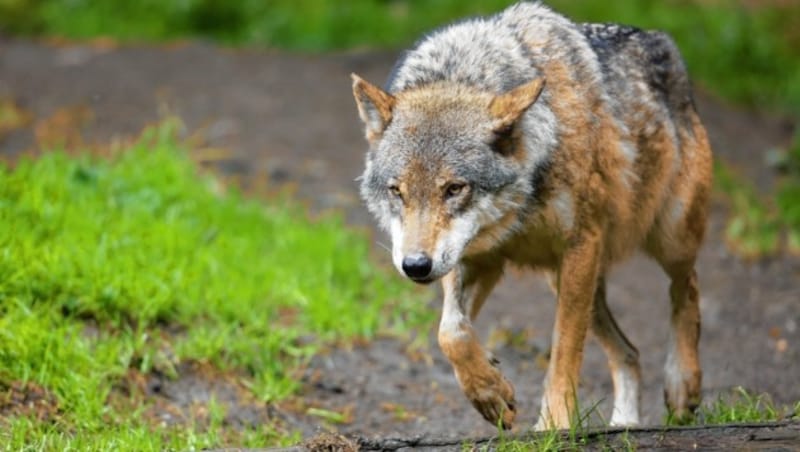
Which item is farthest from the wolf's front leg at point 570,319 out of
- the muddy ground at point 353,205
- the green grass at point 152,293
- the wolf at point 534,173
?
the green grass at point 152,293

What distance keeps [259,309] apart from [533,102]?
9.15 feet

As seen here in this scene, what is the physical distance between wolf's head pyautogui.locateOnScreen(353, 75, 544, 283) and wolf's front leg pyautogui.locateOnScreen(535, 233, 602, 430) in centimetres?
46

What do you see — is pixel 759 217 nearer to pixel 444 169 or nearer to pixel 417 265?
pixel 444 169

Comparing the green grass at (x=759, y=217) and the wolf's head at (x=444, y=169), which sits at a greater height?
the wolf's head at (x=444, y=169)

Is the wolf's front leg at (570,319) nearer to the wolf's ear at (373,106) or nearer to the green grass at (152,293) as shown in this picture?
the wolf's ear at (373,106)

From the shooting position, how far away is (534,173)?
18.5 feet

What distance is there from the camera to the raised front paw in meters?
5.64

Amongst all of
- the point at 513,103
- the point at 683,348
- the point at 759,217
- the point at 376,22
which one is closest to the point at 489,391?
the point at 513,103

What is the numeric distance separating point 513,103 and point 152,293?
265cm

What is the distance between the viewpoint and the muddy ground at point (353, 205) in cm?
714

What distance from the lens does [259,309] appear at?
7.64 meters

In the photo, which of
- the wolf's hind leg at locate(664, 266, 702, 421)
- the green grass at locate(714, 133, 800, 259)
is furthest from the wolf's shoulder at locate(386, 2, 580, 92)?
the green grass at locate(714, 133, 800, 259)

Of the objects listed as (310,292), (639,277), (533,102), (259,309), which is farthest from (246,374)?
(639,277)

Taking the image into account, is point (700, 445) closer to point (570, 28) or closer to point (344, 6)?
point (570, 28)
